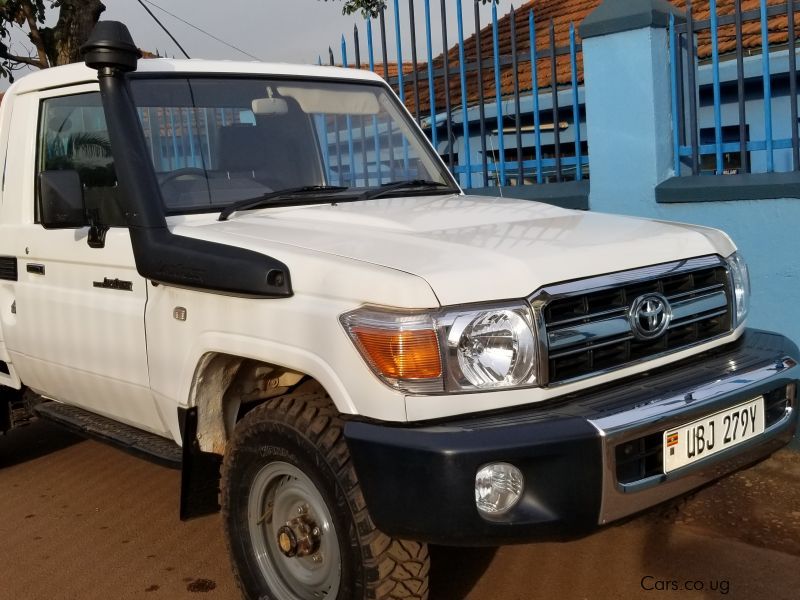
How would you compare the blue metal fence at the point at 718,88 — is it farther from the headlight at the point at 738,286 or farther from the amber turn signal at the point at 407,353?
the amber turn signal at the point at 407,353

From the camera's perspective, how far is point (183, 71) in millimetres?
3818

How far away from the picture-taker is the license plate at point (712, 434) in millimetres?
2711

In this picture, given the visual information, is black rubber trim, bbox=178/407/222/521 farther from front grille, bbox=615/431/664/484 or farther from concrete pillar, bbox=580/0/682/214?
concrete pillar, bbox=580/0/682/214

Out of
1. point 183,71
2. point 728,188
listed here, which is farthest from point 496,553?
point 728,188

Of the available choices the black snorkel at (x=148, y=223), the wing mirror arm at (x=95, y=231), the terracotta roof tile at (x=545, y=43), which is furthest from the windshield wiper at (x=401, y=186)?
the terracotta roof tile at (x=545, y=43)

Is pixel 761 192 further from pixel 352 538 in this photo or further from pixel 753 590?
pixel 352 538

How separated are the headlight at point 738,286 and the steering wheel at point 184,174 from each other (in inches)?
80.6

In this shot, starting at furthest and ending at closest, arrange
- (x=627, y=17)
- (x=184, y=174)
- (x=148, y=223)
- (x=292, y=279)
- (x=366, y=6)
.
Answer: (x=366, y=6) → (x=627, y=17) → (x=184, y=174) → (x=148, y=223) → (x=292, y=279)

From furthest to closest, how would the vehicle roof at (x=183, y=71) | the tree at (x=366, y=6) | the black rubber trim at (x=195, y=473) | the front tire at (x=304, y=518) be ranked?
the tree at (x=366, y=6), the vehicle roof at (x=183, y=71), the black rubber trim at (x=195, y=473), the front tire at (x=304, y=518)

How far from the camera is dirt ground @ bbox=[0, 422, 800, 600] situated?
3396 millimetres

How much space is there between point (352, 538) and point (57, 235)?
2.06 meters

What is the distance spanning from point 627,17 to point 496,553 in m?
3.34

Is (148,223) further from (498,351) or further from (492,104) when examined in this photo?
(492,104)

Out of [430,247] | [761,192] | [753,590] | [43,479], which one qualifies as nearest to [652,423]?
[430,247]
